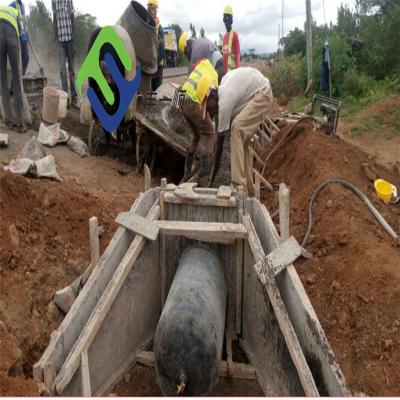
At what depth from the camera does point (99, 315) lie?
288cm

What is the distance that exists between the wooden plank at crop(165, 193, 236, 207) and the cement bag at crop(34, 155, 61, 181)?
7.34 ft

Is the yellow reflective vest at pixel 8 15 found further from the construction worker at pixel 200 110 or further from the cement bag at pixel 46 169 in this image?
the construction worker at pixel 200 110

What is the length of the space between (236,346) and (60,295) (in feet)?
4.79

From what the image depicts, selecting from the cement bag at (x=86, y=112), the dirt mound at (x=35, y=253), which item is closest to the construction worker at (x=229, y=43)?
the cement bag at (x=86, y=112)

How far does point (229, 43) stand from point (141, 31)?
1.73 meters

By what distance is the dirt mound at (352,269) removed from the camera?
3734mm

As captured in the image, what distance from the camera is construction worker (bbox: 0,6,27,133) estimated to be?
656cm

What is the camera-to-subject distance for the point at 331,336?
160 inches

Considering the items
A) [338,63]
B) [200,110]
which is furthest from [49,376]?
[338,63]

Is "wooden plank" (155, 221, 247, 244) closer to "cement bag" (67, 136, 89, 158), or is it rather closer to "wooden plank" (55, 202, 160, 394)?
"wooden plank" (55, 202, 160, 394)

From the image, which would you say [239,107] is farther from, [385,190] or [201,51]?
[201,51]

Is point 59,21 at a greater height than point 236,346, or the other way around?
point 59,21

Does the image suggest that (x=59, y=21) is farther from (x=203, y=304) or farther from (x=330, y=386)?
(x=330, y=386)

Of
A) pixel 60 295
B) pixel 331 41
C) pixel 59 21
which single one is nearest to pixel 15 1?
pixel 59 21
